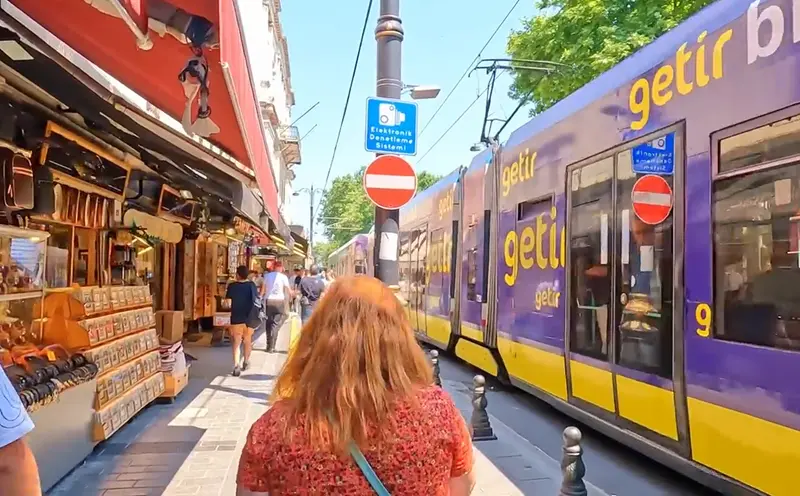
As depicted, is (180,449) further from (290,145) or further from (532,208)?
(290,145)

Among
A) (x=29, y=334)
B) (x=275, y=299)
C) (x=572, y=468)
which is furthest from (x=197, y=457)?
(x=275, y=299)

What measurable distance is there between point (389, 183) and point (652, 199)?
2349 millimetres

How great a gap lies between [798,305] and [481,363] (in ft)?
21.8

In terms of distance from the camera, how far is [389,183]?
6312 millimetres

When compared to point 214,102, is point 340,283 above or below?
below

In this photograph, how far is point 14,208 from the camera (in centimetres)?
506

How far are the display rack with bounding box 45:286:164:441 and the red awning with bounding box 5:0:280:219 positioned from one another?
200 cm

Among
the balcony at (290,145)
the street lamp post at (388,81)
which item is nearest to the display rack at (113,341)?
the street lamp post at (388,81)

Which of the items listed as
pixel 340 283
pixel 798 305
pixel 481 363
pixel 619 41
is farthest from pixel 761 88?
pixel 619 41

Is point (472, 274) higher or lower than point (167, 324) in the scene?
higher

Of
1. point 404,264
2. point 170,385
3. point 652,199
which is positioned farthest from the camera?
point 404,264

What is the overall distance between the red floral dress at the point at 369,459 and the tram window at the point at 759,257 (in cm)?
274

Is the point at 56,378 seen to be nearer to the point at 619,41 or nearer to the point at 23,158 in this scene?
the point at 23,158

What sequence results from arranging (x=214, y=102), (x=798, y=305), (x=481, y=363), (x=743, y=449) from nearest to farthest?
(x=798, y=305)
(x=743, y=449)
(x=214, y=102)
(x=481, y=363)
